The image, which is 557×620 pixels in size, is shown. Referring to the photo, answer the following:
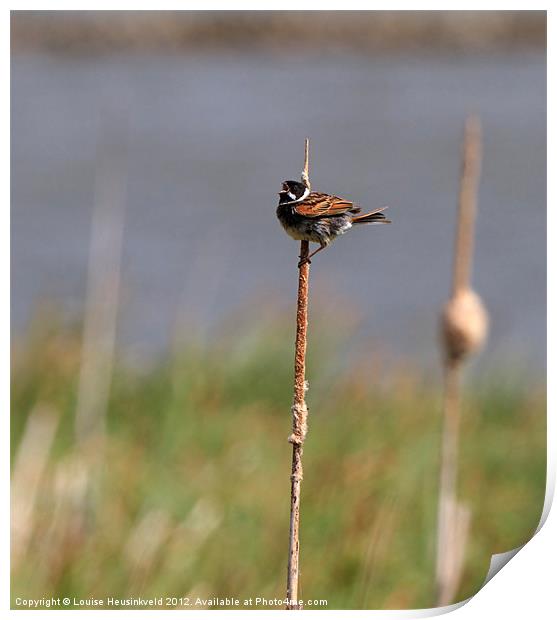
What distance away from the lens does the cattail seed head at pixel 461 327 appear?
104 cm

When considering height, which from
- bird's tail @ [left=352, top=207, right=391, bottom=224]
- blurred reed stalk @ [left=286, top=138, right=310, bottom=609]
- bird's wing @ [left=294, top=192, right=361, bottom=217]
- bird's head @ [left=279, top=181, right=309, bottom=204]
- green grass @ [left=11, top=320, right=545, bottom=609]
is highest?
bird's head @ [left=279, top=181, right=309, bottom=204]

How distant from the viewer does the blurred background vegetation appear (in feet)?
4.76

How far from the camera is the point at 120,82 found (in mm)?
1774

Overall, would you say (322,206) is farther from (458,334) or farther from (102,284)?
(102,284)

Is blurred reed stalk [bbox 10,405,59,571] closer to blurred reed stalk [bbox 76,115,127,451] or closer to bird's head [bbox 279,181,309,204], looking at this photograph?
blurred reed stalk [bbox 76,115,127,451]

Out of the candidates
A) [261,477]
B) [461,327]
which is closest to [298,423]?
[461,327]

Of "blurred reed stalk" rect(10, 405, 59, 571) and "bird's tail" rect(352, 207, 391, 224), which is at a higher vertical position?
"bird's tail" rect(352, 207, 391, 224)

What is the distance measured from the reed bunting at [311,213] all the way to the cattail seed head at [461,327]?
15 centimetres

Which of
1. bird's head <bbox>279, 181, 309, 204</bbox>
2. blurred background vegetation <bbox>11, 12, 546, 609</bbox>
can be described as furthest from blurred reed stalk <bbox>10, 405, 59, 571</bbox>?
bird's head <bbox>279, 181, 309, 204</bbox>

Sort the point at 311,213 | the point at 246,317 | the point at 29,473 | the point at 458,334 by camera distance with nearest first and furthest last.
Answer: the point at 311,213 < the point at 458,334 < the point at 29,473 < the point at 246,317

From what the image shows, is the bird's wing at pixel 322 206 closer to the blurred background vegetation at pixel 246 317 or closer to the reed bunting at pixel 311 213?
the reed bunting at pixel 311 213

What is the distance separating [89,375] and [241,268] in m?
0.96

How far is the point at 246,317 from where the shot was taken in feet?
7.34
